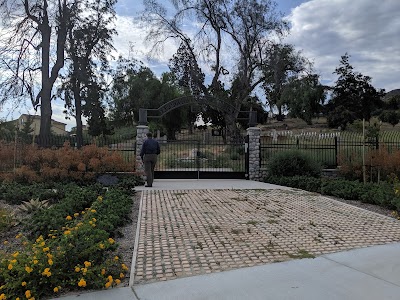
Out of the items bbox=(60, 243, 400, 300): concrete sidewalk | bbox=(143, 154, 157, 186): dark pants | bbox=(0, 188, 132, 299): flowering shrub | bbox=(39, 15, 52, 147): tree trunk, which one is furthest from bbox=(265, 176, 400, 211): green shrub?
bbox=(39, 15, 52, 147): tree trunk

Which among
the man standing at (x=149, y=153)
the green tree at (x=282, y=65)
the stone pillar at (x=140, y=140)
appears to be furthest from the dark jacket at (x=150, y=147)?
the green tree at (x=282, y=65)

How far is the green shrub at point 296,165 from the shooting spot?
14.9m

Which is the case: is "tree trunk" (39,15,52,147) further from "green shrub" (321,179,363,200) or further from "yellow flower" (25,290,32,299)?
"yellow flower" (25,290,32,299)

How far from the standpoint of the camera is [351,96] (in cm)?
5069

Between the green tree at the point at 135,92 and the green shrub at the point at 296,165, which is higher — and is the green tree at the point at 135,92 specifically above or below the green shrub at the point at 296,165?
above

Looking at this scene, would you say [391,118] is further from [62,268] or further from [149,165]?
[62,268]

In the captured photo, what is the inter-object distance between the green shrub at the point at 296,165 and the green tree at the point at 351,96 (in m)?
36.0

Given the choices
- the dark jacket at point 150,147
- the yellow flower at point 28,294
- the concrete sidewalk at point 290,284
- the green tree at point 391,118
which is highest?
the green tree at point 391,118

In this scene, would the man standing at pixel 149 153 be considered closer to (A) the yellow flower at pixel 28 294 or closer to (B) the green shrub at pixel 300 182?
Result: (B) the green shrub at pixel 300 182

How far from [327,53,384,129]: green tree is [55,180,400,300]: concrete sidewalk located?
46.7 metres

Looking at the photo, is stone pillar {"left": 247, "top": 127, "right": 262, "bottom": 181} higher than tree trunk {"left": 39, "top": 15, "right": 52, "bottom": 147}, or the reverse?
tree trunk {"left": 39, "top": 15, "right": 52, "bottom": 147}

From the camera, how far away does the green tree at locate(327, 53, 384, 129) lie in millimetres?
48906

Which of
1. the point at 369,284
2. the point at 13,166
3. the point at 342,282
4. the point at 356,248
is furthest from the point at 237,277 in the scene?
the point at 13,166

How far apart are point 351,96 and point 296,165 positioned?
1604 inches
